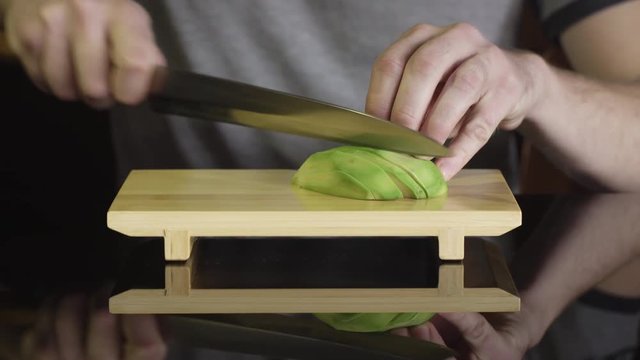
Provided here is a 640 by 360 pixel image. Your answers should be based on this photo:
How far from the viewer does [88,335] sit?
0.74 m

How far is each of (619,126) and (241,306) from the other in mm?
769

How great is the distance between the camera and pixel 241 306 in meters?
0.79

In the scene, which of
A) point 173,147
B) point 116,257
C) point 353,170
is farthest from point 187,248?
point 173,147

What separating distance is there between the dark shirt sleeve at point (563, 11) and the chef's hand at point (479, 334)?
2.62 ft

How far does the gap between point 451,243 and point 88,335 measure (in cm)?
36

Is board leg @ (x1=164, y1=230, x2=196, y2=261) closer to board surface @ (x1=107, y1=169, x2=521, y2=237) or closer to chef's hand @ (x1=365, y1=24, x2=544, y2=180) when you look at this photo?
board surface @ (x1=107, y1=169, x2=521, y2=237)

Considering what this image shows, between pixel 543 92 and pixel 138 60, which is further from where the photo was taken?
pixel 543 92

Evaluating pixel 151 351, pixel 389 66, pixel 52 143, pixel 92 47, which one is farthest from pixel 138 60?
pixel 52 143

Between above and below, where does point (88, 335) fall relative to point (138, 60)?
below

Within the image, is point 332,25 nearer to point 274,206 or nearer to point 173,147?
point 173,147

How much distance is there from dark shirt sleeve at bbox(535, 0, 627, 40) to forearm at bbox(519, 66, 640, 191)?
0.13 metres

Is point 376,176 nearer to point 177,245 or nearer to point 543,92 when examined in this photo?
point 177,245

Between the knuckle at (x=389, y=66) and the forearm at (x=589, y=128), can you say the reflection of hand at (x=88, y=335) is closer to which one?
the knuckle at (x=389, y=66)

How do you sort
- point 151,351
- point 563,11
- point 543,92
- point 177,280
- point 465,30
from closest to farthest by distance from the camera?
point 151,351
point 177,280
point 465,30
point 543,92
point 563,11
